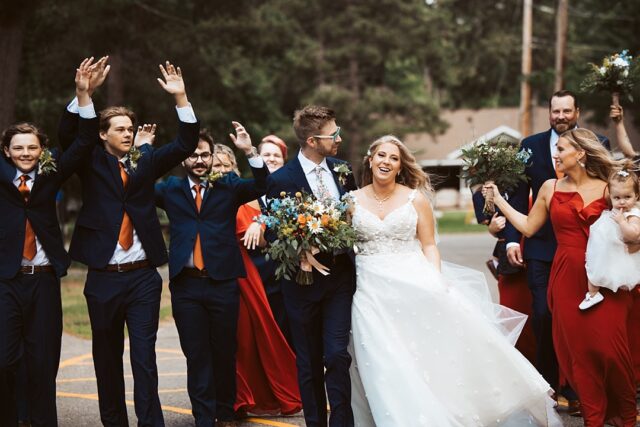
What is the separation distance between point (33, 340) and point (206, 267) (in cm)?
135

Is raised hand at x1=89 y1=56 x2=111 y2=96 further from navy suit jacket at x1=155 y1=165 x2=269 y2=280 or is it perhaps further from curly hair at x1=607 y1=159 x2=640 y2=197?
curly hair at x1=607 y1=159 x2=640 y2=197

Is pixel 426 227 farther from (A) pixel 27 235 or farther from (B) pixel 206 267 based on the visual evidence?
(A) pixel 27 235

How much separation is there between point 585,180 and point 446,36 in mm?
41677

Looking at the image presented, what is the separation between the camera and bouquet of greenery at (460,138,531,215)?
724cm

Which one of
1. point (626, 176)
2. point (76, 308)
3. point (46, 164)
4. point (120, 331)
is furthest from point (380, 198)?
point (76, 308)

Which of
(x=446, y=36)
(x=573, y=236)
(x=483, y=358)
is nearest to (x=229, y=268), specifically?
(x=483, y=358)

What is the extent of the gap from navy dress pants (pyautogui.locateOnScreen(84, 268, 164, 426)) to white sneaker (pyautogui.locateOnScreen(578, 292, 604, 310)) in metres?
3.11

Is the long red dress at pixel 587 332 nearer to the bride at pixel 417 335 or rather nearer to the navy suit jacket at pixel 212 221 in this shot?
the bride at pixel 417 335

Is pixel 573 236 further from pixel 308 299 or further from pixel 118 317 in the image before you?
pixel 118 317

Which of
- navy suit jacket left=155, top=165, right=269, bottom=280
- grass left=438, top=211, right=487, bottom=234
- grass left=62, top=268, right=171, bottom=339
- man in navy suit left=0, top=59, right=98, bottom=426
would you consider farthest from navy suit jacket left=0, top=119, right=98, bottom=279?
grass left=438, top=211, right=487, bottom=234

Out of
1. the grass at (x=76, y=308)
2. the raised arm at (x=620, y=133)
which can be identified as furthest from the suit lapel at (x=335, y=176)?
the grass at (x=76, y=308)

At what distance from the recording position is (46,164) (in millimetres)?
6215

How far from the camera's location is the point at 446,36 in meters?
47.1

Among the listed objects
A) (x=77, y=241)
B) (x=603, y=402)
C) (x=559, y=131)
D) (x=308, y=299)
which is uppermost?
(x=559, y=131)
